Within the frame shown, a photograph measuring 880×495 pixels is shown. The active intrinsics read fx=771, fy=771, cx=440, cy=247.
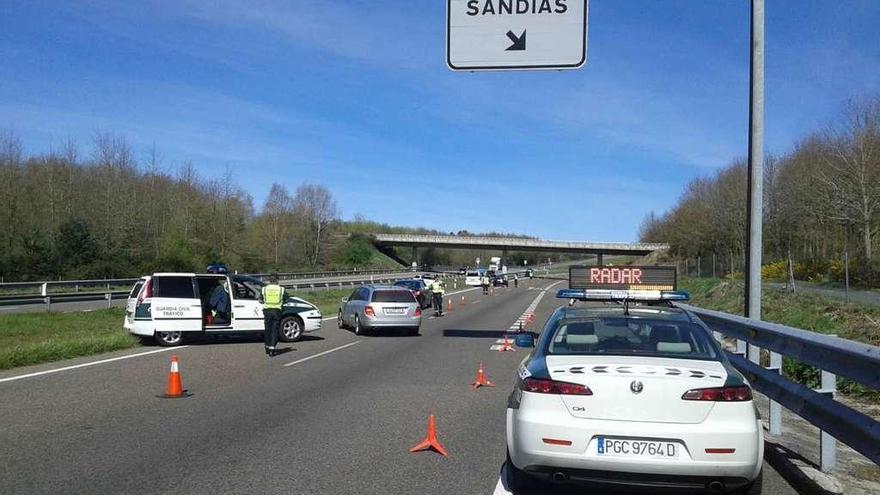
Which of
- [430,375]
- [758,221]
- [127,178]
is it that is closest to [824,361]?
[758,221]

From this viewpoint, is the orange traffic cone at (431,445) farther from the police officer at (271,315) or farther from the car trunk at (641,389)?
the police officer at (271,315)

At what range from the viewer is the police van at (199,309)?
58.3 feet

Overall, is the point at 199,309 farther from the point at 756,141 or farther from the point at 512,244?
the point at 512,244

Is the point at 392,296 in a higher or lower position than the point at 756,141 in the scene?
lower

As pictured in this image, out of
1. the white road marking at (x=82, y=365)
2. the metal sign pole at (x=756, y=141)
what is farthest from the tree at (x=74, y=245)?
the metal sign pole at (x=756, y=141)

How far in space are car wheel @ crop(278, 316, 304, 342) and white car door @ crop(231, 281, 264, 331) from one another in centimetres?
58

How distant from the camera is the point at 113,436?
26.3 feet

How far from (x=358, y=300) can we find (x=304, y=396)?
39.4 ft

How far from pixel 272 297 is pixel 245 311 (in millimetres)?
2282

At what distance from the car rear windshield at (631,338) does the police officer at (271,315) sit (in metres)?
10.7

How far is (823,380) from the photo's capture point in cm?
643

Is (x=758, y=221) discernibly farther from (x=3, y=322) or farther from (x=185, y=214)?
(x=185, y=214)

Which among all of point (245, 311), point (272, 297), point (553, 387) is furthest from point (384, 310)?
point (553, 387)

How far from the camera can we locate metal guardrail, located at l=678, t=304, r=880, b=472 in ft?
15.8
